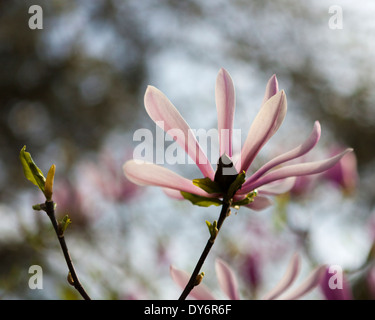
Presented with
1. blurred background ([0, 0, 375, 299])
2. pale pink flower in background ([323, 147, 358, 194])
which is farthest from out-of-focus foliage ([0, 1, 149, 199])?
pale pink flower in background ([323, 147, 358, 194])

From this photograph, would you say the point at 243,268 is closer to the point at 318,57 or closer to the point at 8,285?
the point at 8,285

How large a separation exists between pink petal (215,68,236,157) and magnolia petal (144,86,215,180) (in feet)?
0.06

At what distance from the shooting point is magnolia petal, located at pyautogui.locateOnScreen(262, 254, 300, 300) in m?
0.34

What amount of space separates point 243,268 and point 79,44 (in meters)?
2.54

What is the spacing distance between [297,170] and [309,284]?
4.0 inches

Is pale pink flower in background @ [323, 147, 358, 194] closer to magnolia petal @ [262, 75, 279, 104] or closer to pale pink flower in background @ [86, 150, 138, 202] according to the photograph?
pale pink flower in background @ [86, 150, 138, 202]

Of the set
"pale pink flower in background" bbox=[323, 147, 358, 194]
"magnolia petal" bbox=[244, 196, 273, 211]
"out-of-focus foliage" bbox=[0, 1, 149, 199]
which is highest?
"out-of-focus foliage" bbox=[0, 1, 149, 199]

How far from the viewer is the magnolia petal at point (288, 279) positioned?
0.34 metres

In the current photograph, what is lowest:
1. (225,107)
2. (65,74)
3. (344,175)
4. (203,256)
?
(203,256)

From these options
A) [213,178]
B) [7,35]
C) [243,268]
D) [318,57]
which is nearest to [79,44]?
[7,35]

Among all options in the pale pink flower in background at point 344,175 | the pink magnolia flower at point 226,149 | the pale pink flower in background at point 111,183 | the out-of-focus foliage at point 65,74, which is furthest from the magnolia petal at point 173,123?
the out-of-focus foliage at point 65,74

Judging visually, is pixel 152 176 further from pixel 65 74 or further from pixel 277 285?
pixel 65 74

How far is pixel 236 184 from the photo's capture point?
11.3 inches
